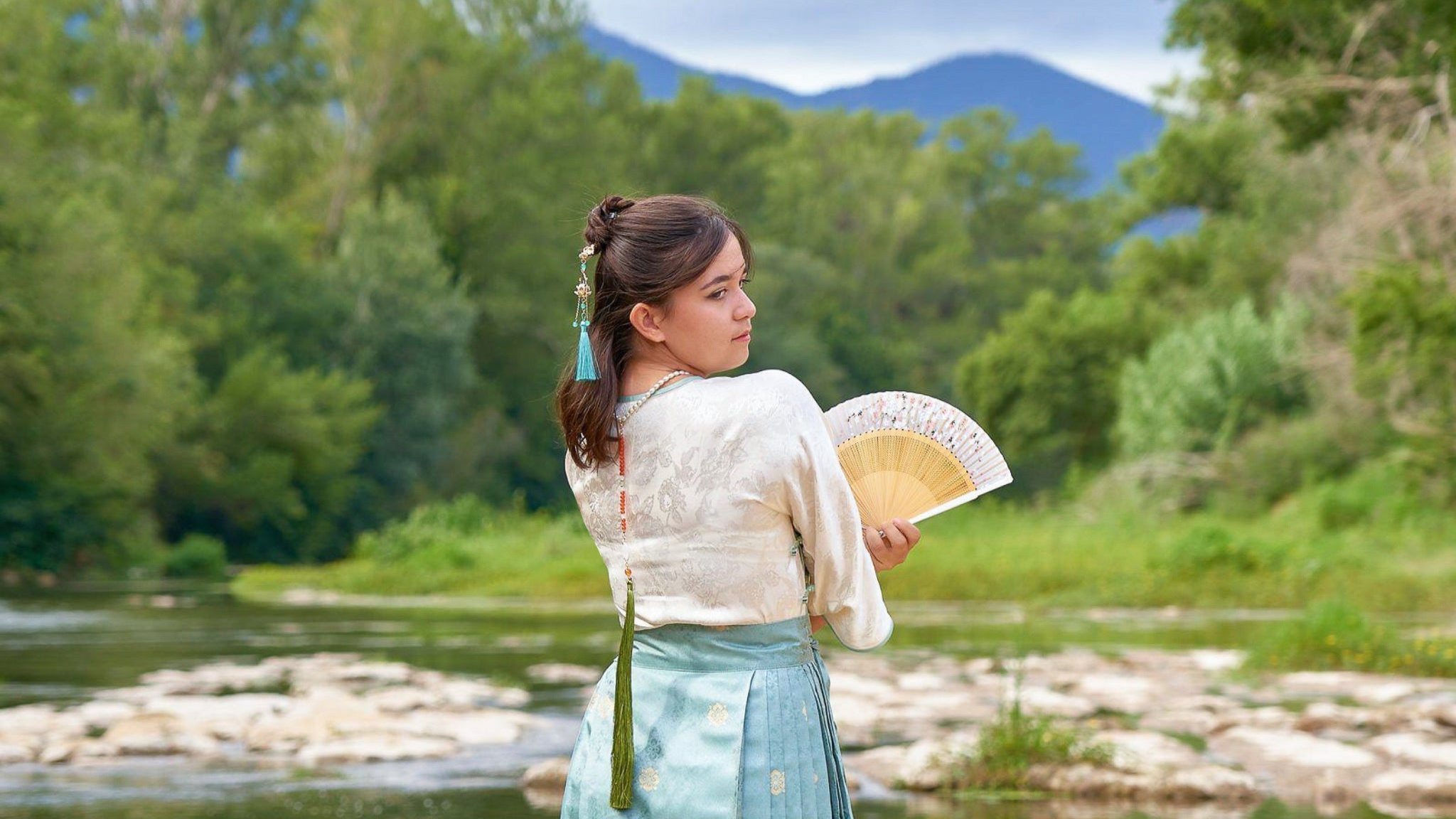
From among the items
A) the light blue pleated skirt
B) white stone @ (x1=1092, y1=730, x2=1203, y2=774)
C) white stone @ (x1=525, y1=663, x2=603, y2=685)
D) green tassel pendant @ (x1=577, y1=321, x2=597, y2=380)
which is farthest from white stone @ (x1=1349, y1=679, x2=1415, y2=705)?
green tassel pendant @ (x1=577, y1=321, x2=597, y2=380)


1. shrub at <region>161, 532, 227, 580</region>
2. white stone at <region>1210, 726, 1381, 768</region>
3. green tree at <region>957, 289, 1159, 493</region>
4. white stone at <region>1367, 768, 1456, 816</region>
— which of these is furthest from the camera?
green tree at <region>957, 289, 1159, 493</region>

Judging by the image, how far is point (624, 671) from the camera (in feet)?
9.02

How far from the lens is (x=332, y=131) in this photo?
46.7 m

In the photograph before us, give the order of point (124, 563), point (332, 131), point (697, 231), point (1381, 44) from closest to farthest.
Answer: point (697, 231) < point (1381, 44) < point (124, 563) < point (332, 131)

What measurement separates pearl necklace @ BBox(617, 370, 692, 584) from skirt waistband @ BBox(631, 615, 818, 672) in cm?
11

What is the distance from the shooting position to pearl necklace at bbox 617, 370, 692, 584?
2.71 metres

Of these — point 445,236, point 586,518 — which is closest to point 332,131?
point 445,236

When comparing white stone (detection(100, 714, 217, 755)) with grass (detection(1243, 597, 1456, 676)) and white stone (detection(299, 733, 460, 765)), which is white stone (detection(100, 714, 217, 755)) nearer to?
white stone (detection(299, 733, 460, 765))

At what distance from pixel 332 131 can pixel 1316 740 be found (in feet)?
137

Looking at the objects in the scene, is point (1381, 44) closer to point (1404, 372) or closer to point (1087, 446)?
point (1404, 372)

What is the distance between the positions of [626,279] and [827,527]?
1.57 ft

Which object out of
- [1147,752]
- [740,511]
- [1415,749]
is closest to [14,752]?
[1147,752]

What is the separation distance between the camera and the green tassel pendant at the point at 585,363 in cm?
272

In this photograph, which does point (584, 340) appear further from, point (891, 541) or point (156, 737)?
point (156, 737)
